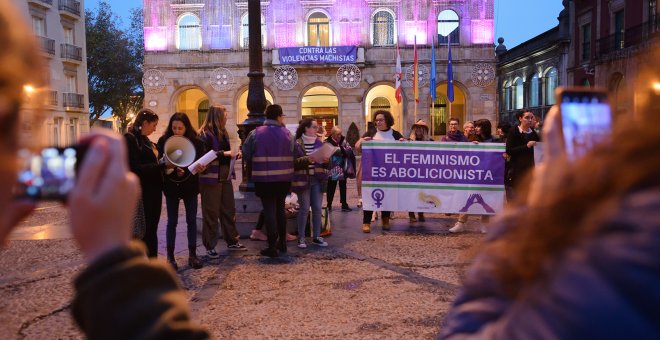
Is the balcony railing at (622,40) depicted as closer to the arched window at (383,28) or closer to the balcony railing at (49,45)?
the arched window at (383,28)

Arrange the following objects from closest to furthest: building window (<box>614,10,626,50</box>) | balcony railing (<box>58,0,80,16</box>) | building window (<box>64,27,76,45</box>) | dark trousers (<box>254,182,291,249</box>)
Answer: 1. dark trousers (<box>254,182,291,249</box>)
2. building window (<box>614,10,626,50</box>)
3. balcony railing (<box>58,0,80,16</box>)
4. building window (<box>64,27,76,45</box>)

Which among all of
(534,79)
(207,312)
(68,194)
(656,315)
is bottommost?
(207,312)

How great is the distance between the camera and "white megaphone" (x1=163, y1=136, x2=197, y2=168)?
6.32 m

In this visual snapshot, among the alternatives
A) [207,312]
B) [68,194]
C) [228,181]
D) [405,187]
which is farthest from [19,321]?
[405,187]

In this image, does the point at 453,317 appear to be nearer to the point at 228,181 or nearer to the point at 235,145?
the point at 228,181

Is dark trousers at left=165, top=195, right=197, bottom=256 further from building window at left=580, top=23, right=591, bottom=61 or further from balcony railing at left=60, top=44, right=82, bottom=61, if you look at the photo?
balcony railing at left=60, top=44, right=82, bottom=61

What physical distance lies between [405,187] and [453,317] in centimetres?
868

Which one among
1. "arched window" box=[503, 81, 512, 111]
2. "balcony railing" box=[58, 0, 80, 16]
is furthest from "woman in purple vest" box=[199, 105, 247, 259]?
"arched window" box=[503, 81, 512, 111]

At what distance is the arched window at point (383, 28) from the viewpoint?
30.9 metres

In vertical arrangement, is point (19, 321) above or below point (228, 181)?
below

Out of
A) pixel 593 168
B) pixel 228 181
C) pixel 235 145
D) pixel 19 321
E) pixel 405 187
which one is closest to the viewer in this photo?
pixel 593 168

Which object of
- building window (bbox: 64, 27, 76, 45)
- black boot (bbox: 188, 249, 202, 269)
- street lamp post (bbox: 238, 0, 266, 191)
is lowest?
→ black boot (bbox: 188, 249, 202, 269)

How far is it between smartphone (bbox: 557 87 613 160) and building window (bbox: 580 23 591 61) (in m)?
34.2

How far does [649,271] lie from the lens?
0.66m
